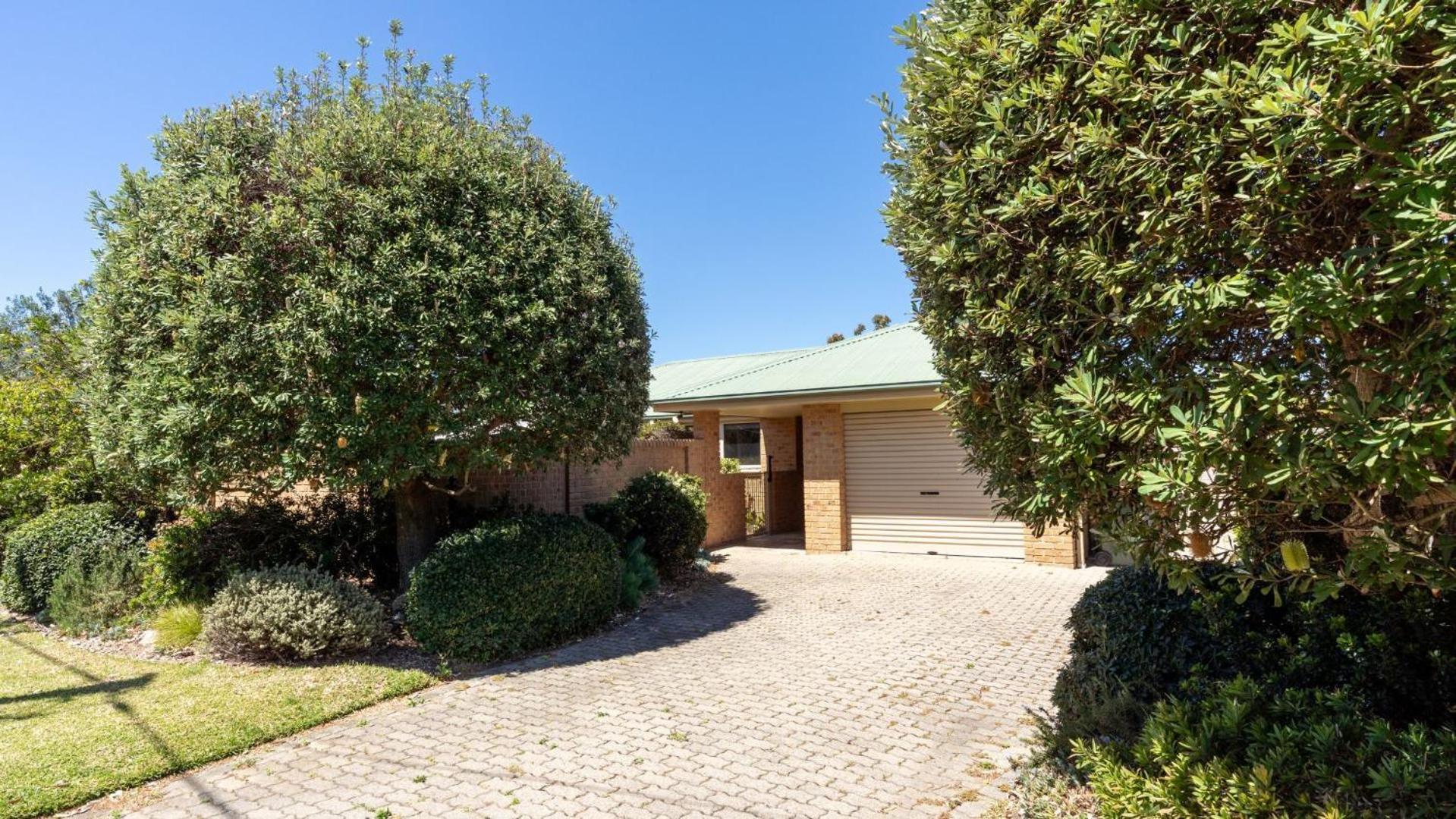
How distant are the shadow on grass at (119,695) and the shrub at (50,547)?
1.24m

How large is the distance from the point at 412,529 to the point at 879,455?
26.1 ft

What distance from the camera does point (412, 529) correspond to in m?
8.62

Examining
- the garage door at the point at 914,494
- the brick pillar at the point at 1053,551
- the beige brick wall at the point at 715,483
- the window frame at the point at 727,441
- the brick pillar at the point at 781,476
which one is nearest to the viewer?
the brick pillar at the point at 1053,551

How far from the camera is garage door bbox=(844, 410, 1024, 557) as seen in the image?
40.7ft

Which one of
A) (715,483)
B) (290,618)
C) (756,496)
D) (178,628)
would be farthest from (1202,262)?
(756,496)

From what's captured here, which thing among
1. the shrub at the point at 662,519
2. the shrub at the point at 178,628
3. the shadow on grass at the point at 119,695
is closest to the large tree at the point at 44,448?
the shadow on grass at the point at 119,695

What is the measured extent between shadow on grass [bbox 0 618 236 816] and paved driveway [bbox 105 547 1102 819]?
0.11 m

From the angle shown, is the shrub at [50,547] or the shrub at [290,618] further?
the shrub at [50,547]

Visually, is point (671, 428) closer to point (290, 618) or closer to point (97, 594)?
point (97, 594)

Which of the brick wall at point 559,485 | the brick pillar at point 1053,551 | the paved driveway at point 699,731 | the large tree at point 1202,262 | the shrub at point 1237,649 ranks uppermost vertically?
the large tree at point 1202,262

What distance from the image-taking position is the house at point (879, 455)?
12.1 metres

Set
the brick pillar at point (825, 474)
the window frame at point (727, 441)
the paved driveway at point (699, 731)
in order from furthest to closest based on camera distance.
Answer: the window frame at point (727, 441) → the brick pillar at point (825, 474) → the paved driveway at point (699, 731)

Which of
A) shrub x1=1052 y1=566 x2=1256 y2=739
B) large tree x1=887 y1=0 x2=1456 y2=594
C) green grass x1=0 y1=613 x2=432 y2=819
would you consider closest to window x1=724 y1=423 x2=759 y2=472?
green grass x1=0 y1=613 x2=432 y2=819

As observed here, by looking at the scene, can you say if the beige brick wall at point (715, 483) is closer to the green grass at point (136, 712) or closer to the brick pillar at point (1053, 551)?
the brick pillar at point (1053, 551)
